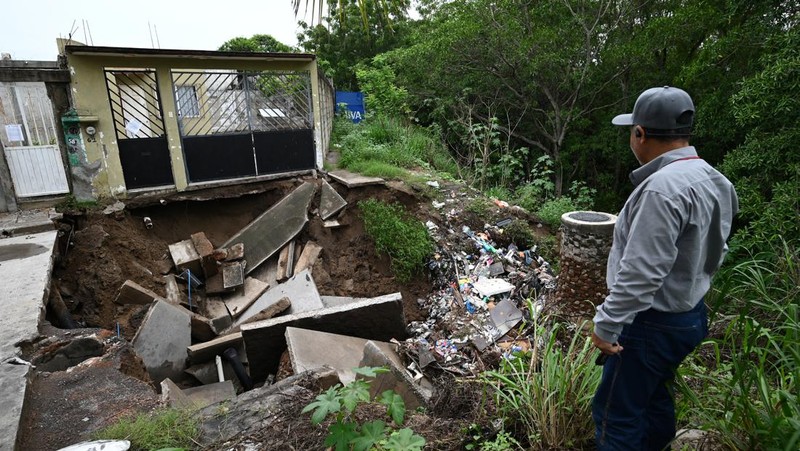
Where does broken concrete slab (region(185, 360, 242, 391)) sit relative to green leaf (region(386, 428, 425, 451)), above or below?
below

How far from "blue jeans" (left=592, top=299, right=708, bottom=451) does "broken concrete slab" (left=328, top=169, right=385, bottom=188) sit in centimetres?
579

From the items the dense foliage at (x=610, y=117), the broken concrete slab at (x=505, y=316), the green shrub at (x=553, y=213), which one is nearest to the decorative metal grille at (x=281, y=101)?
the dense foliage at (x=610, y=117)

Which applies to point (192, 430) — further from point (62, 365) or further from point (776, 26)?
point (776, 26)

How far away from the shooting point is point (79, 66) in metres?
6.55

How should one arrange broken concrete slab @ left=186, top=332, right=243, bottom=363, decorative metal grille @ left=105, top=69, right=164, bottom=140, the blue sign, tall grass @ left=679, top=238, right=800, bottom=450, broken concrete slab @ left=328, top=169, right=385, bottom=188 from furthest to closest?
the blue sign
broken concrete slab @ left=328, top=169, right=385, bottom=188
decorative metal grille @ left=105, top=69, right=164, bottom=140
broken concrete slab @ left=186, top=332, right=243, bottom=363
tall grass @ left=679, top=238, right=800, bottom=450

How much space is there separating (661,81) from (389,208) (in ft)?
27.4

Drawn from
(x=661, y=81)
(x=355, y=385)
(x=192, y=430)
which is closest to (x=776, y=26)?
(x=661, y=81)

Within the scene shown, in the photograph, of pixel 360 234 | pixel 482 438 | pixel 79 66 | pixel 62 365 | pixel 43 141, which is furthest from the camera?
pixel 43 141

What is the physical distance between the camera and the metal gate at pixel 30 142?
7.07 metres

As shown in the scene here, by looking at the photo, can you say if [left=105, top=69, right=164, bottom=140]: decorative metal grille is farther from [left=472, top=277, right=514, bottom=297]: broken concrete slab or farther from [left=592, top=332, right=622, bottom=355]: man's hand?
[left=592, top=332, right=622, bottom=355]: man's hand

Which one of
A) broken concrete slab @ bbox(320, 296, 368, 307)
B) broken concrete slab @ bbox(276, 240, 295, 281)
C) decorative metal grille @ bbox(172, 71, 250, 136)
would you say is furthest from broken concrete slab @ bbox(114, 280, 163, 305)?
decorative metal grille @ bbox(172, 71, 250, 136)

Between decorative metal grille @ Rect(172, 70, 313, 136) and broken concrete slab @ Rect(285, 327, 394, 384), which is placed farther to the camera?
decorative metal grille @ Rect(172, 70, 313, 136)

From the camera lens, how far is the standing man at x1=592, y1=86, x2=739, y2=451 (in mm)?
1798

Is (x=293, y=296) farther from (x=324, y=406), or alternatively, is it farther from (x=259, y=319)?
(x=324, y=406)
